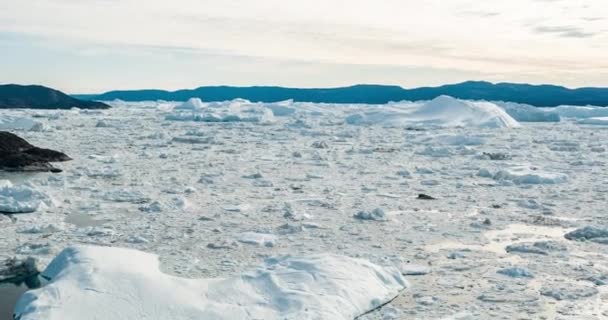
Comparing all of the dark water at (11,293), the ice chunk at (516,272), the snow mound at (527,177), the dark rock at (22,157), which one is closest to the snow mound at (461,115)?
the snow mound at (527,177)

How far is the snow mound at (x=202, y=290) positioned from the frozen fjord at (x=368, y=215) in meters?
0.33

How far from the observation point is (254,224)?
8.18m

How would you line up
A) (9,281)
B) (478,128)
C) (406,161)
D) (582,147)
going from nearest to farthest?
(9,281) → (406,161) → (582,147) → (478,128)

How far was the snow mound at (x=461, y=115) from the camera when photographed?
3322 cm

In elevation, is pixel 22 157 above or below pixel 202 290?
above

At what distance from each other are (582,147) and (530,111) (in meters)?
21.0

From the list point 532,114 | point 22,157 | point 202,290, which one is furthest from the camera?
point 532,114

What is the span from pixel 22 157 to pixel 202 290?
35.3 ft

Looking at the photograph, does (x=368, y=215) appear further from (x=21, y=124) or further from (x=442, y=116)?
(x=442, y=116)

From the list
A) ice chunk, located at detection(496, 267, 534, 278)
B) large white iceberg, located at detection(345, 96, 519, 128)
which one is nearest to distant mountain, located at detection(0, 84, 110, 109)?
large white iceberg, located at detection(345, 96, 519, 128)

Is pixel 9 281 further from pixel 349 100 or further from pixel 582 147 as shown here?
pixel 349 100

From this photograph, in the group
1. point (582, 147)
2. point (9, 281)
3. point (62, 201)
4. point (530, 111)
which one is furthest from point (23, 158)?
point (530, 111)

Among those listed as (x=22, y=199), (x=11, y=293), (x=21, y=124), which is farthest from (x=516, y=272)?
(x=21, y=124)

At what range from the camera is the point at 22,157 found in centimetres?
1420
